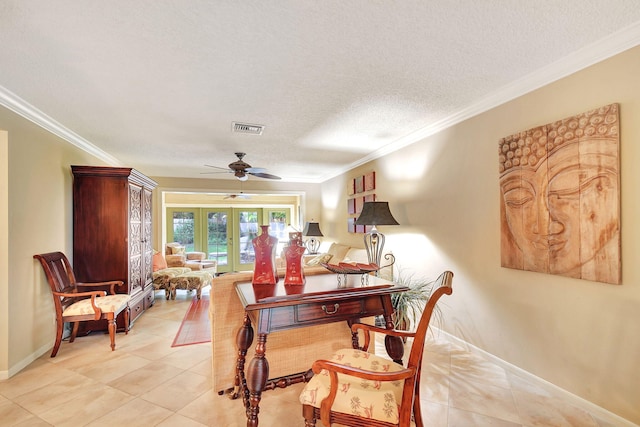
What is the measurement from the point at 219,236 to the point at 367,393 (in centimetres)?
789

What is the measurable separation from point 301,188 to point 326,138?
3.33 m

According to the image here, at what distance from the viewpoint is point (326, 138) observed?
3748 mm

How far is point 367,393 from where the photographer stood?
135cm

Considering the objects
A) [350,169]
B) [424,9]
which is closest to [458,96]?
[424,9]

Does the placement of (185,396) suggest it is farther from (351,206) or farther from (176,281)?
(351,206)

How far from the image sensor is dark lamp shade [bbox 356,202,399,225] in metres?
3.48

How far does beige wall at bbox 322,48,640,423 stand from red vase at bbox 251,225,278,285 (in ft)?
6.43

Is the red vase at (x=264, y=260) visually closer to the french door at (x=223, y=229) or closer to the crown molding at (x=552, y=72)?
the crown molding at (x=552, y=72)

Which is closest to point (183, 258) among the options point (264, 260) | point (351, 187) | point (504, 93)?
point (351, 187)

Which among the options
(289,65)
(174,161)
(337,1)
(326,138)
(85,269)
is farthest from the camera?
(174,161)

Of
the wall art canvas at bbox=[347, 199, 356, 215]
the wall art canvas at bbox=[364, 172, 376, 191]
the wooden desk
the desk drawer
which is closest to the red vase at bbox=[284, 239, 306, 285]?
the wooden desk

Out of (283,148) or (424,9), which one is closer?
(424,9)

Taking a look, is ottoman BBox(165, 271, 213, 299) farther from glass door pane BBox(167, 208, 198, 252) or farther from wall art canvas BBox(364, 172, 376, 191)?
glass door pane BBox(167, 208, 198, 252)

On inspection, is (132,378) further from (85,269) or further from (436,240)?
(436,240)
